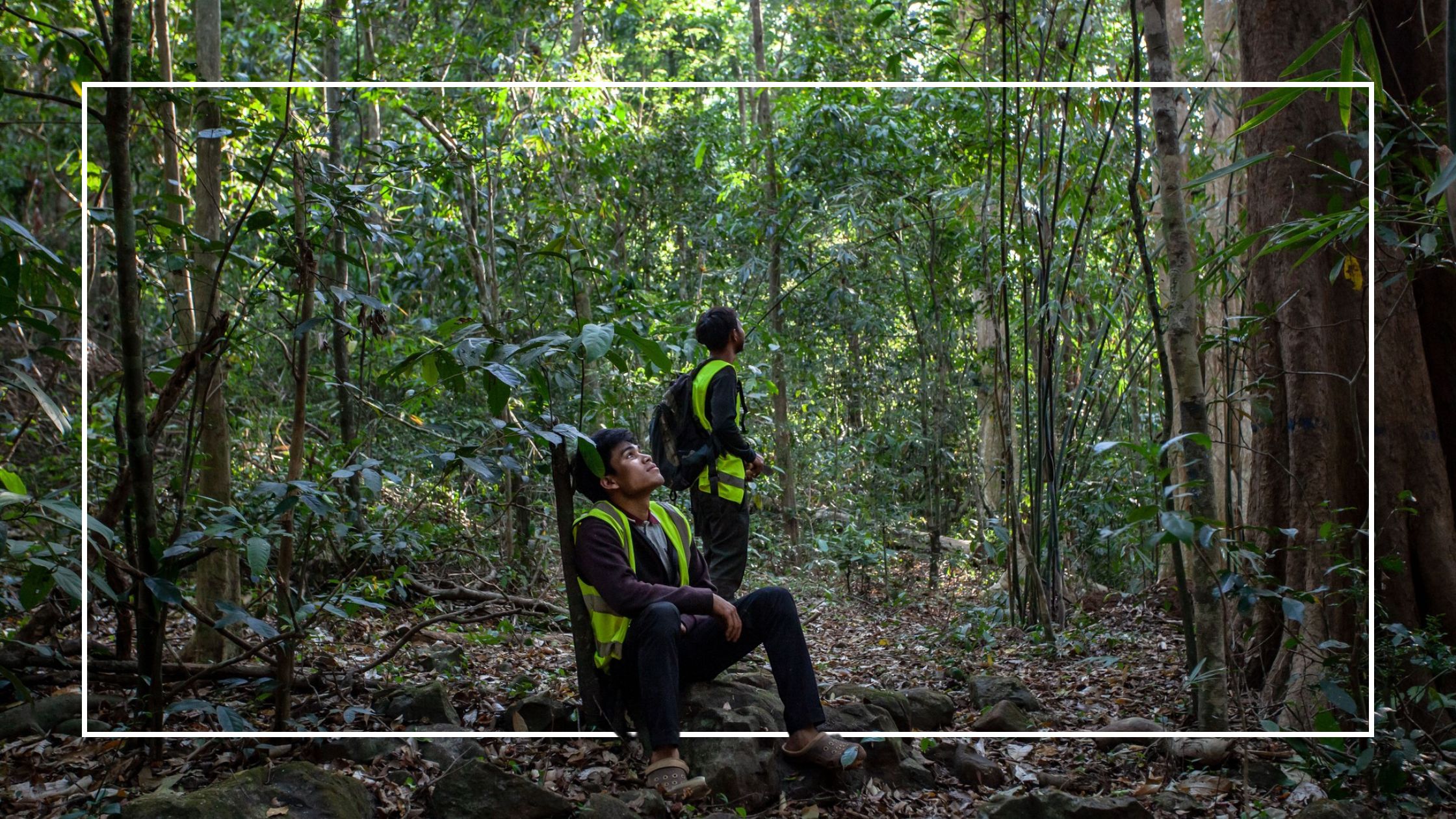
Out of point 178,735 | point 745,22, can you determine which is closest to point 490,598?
point 178,735

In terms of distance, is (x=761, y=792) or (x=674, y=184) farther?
(x=674, y=184)

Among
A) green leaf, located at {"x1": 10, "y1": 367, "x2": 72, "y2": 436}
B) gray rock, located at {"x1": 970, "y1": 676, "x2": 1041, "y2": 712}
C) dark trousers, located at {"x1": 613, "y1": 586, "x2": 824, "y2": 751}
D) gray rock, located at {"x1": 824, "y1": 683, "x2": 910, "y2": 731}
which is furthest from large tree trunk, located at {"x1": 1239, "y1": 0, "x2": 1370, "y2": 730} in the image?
green leaf, located at {"x1": 10, "y1": 367, "x2": 72, "y2": 436}

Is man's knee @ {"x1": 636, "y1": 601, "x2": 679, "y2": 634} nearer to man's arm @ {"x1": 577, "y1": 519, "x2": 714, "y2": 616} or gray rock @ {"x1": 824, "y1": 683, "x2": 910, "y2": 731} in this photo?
man's arm @ {"x1": 577, "y1": 519, "x2": 714, "y2": 616}

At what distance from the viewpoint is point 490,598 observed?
3846 millimetres

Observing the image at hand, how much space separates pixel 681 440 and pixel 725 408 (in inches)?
7.2

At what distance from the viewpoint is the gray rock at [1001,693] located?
310 cm

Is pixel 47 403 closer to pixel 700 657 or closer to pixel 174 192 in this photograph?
pixel 174 192

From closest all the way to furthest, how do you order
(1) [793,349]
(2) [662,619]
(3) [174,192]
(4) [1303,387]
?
(2) [662,619]
(4) [1303,387]
(3) [174,192]
(1) [793,349]

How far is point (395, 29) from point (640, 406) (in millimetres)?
5631

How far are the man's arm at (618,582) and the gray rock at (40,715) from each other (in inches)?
50.3

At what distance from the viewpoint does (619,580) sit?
254 cm

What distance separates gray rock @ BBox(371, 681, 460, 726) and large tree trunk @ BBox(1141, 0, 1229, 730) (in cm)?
192

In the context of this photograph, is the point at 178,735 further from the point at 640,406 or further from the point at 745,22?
the point at 745,22

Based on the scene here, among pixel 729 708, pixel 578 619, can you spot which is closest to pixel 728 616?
pixel 729 708
